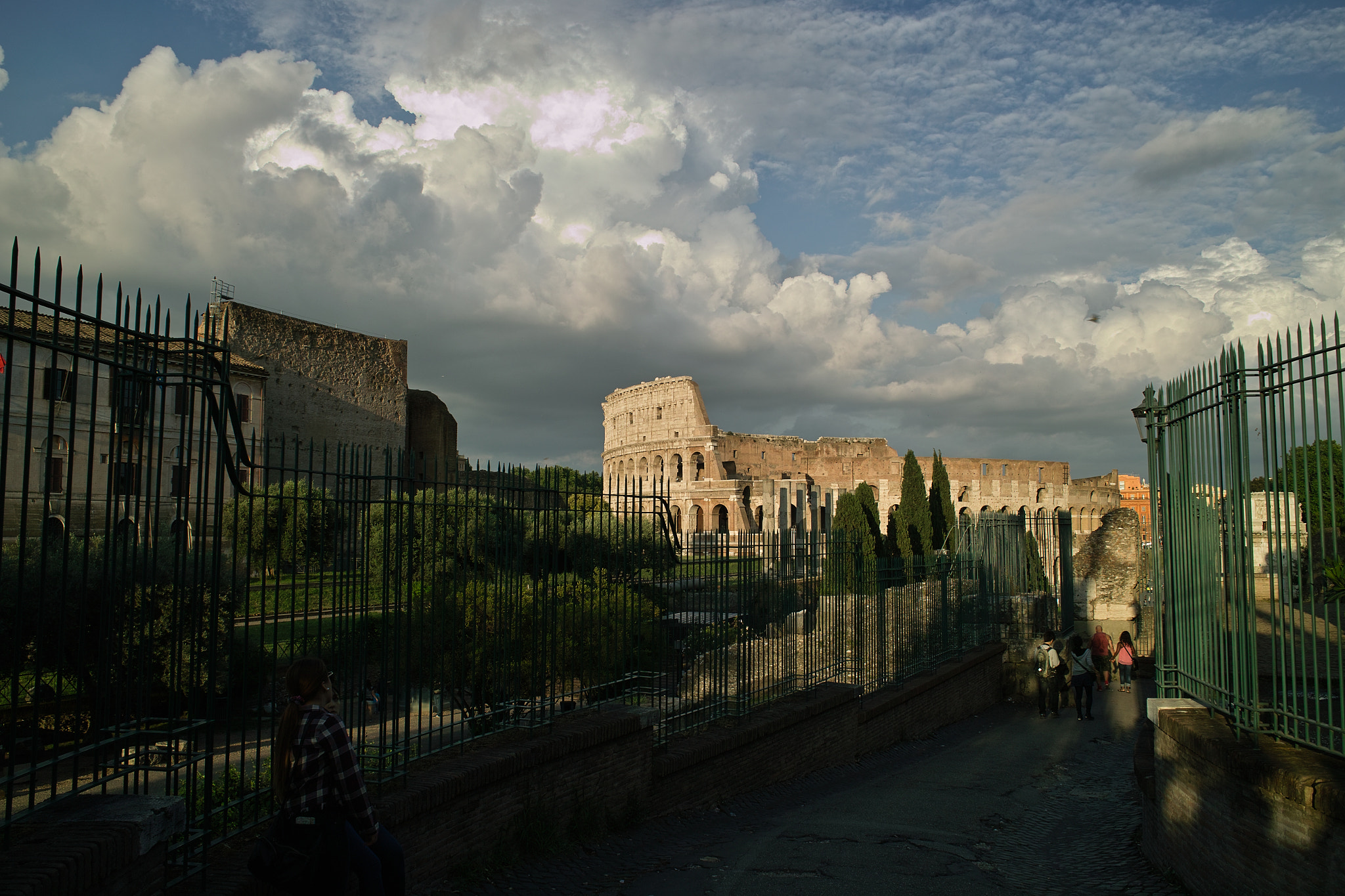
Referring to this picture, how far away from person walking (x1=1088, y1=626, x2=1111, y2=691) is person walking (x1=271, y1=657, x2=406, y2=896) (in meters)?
11.6

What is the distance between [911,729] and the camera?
929 centimetres

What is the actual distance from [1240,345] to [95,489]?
1427 centimetres

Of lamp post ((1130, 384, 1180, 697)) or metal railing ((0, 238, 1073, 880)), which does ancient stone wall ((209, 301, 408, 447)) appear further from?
lamp post ((1130, 384, 1180, 697))

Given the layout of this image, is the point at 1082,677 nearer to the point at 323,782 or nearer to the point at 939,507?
the point at 323,782

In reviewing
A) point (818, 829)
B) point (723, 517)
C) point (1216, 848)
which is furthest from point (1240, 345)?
point (723, 517)

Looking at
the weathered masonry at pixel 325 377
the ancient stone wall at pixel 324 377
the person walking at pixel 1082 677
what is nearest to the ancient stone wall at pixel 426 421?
the weathered masonry at pixel 325 377

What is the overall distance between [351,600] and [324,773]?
121cm

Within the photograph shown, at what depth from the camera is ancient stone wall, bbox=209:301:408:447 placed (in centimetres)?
3088

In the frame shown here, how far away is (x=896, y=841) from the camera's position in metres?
5.23

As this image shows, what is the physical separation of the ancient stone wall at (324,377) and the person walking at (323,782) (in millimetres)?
28435

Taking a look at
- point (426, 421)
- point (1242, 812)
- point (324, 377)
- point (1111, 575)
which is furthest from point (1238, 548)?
point (426, 421)

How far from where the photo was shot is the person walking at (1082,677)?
1019cm

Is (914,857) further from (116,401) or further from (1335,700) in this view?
(116,401)

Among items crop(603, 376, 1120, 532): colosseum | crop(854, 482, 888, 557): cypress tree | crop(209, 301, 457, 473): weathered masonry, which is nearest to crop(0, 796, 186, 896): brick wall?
crop(854, 482, 888, 557): cypress tree
